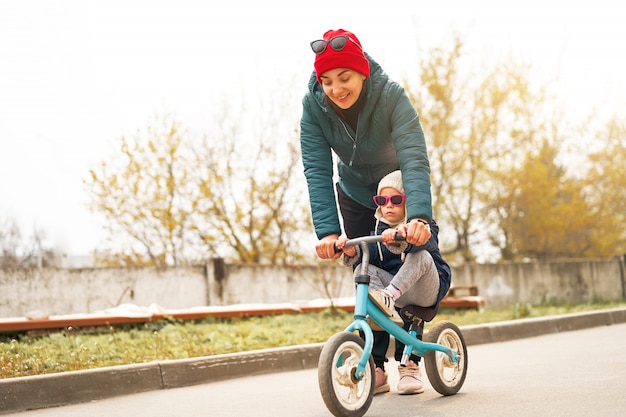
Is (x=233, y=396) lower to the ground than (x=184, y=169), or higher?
lower

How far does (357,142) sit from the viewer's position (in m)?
4.45

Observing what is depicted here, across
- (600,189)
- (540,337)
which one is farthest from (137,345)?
(600,189)

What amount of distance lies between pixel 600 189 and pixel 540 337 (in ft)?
48.5

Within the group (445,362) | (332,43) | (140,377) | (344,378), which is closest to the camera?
(344,378)

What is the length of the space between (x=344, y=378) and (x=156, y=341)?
437 centimetres

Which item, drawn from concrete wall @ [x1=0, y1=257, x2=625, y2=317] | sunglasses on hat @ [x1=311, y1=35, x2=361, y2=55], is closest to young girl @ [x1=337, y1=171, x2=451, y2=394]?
sunglasses on hat @ [x1=311, y1=35, x2=361, y2=55]

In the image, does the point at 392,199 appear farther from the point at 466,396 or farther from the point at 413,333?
the point at 466,396

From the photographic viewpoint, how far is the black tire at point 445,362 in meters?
4.50

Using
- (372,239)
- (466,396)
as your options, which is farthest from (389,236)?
(466,396)

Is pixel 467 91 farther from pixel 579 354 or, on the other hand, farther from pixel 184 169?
pixel 579 354

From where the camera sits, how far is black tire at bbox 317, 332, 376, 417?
144 inches

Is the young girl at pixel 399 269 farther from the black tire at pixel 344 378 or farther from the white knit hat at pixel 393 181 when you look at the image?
the black tire at pixel 344 378

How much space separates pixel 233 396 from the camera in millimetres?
5297

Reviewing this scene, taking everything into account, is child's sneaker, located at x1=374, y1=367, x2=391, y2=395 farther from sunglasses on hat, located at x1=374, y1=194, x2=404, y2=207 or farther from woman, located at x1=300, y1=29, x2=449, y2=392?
sunglasses on hat, located at x1=374, y1=194, x2=404, y2=207
